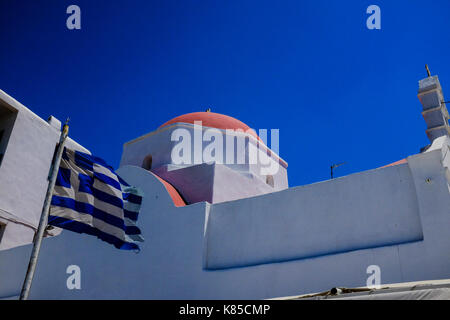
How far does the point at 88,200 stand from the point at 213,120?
7320 millimetres

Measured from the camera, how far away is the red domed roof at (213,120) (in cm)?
1291

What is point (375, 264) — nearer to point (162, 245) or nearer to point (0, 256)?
point (162, 245)

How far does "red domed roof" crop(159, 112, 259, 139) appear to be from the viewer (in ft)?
42.4

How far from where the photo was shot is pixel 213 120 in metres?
13.1

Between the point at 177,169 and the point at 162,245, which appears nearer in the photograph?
the point at 162,245

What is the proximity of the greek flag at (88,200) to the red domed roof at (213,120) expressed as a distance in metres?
6.24

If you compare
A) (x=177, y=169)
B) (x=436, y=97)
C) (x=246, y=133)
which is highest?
(x=246, y=133)

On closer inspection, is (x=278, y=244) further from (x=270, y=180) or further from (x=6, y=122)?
(x=6, y=122)

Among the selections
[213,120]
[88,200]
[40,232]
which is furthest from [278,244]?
[213,120]

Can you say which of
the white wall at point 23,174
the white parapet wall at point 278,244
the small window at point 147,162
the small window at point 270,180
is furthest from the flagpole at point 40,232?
the small window at point 270,180

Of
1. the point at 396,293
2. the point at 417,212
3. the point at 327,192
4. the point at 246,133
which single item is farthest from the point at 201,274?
the point at 246,133

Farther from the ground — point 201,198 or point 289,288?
point 201,198

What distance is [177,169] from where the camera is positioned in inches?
444

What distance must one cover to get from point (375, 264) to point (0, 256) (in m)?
10.0
